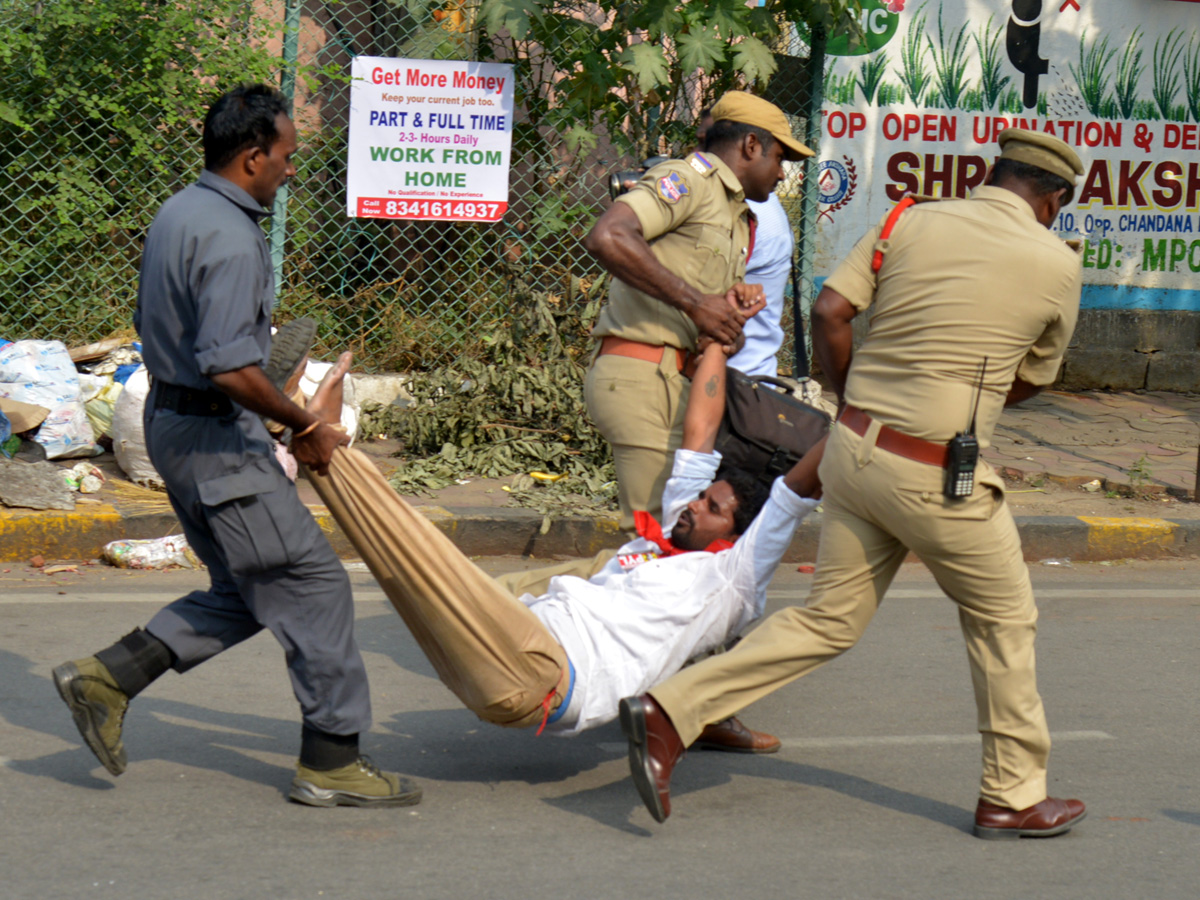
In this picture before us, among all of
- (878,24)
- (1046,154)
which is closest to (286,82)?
(878,24)

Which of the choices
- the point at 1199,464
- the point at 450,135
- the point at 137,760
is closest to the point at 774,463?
the point at 137,760

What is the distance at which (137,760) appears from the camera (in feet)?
12.5

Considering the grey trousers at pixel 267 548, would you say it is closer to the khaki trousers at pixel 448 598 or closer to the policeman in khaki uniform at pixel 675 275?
the khaki trousers at pixel 448 598

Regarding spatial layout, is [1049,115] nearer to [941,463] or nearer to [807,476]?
[807,476]

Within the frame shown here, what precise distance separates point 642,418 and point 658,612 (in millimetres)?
633

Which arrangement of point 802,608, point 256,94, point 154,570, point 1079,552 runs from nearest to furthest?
point 256,94
point 802,608
point 154,570
point 1079,552

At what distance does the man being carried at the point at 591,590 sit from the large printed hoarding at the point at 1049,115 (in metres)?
5.83

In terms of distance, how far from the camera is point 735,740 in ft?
13.3

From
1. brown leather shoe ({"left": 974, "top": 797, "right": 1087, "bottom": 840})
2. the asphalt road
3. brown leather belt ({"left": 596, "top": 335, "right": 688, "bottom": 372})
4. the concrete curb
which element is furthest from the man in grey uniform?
the concrete curb

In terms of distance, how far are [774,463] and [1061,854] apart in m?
1.24

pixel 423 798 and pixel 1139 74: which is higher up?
pixel 1139 74

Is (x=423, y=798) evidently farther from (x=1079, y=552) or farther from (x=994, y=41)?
(x=994, y=41)

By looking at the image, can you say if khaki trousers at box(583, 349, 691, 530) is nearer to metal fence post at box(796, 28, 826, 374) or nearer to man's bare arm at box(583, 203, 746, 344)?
man's bare arm at box(583, 203, 746, 344)

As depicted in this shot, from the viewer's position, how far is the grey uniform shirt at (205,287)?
309cm
